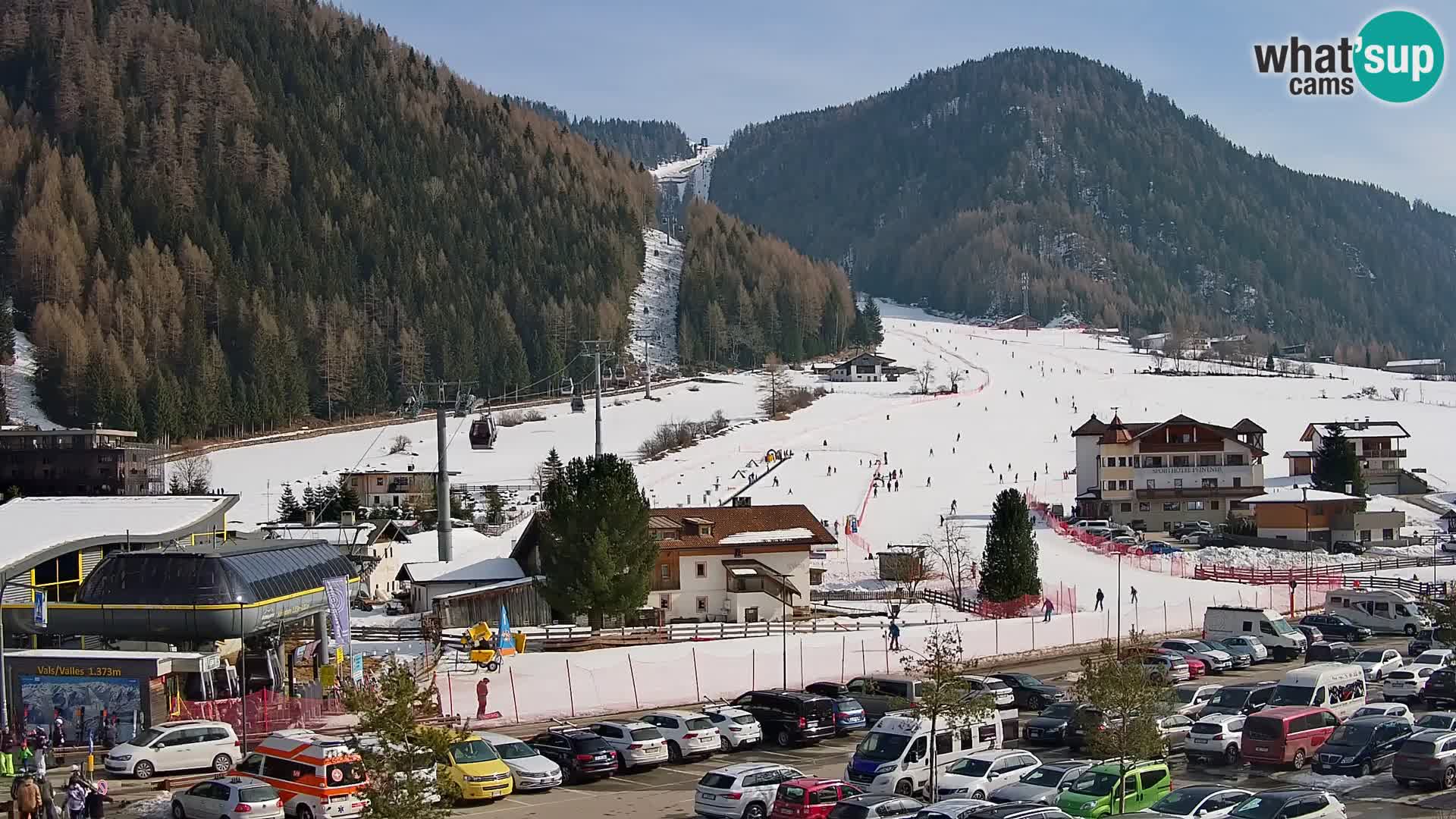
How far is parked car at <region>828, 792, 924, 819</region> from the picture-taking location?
20016 millimetres

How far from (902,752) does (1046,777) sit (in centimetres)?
239

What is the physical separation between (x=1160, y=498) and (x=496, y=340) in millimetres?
92347

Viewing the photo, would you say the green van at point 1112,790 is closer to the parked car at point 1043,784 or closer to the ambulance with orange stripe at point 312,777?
the parked car at point 1043,784

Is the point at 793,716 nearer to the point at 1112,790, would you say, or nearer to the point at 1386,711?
the point at 1112,790

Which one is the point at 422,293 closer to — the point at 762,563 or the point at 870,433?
the point at 870,433

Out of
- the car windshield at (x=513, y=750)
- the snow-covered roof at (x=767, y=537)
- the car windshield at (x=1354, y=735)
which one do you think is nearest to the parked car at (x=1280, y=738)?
the car windshield at (x=1354, y=735)

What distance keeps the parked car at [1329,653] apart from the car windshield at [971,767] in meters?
16.6

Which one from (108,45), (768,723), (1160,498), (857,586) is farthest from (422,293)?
(768,723)

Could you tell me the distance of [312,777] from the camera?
21250mm

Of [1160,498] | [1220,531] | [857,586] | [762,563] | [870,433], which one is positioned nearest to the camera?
[762,563]

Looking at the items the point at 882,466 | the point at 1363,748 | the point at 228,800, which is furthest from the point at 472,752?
the point at 882,466

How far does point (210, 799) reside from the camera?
2081 cm

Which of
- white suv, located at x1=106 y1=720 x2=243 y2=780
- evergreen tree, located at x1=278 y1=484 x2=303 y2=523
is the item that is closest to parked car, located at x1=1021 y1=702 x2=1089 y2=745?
white suv, located at x1=106 y1=720 x2=243 y2=780

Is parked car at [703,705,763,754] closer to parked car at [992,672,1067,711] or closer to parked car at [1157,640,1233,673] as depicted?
parked car at [992,672,1067,711]
